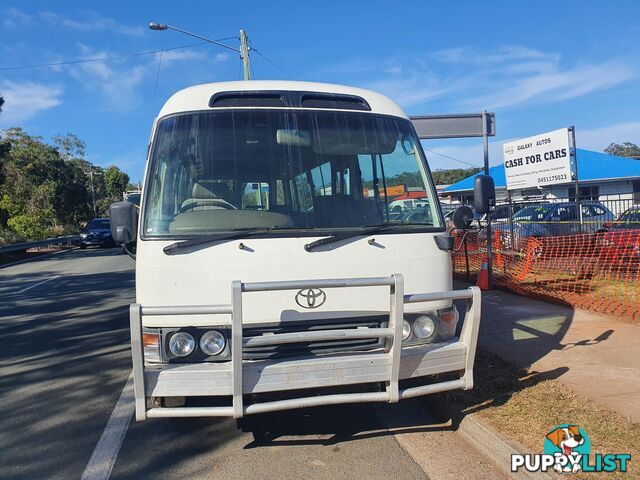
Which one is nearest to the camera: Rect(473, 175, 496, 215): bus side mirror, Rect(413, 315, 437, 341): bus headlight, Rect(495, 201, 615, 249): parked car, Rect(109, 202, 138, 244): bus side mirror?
Rect(413, 315, 437, 341): bus headlight

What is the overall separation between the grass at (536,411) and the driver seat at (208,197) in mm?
2570

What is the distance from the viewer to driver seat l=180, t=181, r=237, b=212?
12.8ft

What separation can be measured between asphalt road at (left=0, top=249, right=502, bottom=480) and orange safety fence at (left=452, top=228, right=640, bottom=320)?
506 cm

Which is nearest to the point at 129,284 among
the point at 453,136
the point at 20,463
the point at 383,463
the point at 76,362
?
the point at 76,362

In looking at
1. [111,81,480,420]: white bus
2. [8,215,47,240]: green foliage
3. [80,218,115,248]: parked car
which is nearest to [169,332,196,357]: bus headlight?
[111,81,480,420]: white bus

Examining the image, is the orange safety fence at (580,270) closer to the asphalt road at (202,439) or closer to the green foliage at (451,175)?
the asphalt road at (202,439)

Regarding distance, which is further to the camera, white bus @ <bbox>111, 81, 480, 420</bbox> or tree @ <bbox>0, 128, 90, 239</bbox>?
tree @ <bbox>0, 128, 90, 239</bbox>

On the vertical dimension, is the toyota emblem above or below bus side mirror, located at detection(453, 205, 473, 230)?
below

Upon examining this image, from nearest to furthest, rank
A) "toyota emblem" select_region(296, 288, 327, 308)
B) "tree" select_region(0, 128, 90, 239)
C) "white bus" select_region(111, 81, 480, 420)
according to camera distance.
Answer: "white bus" select_region(111, 81, 480, 420) → "toyota emblem" select_region(296, 288, 327, 308) → "tree" select_region(0, 128, 90, 239)

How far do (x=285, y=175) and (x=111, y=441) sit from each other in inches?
99.6

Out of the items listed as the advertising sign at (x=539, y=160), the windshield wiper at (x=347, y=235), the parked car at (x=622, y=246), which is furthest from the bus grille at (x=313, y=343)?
the advertising sign at (x=539, y=160)

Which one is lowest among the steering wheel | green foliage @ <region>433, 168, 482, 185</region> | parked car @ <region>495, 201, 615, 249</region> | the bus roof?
parked car @ <region>495, 201, 615, 249</region>

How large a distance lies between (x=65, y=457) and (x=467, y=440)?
3.04 meters

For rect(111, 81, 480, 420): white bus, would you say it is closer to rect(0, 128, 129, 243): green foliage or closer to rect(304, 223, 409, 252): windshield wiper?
rect(304, 223, 409, 252): windshield wiper
